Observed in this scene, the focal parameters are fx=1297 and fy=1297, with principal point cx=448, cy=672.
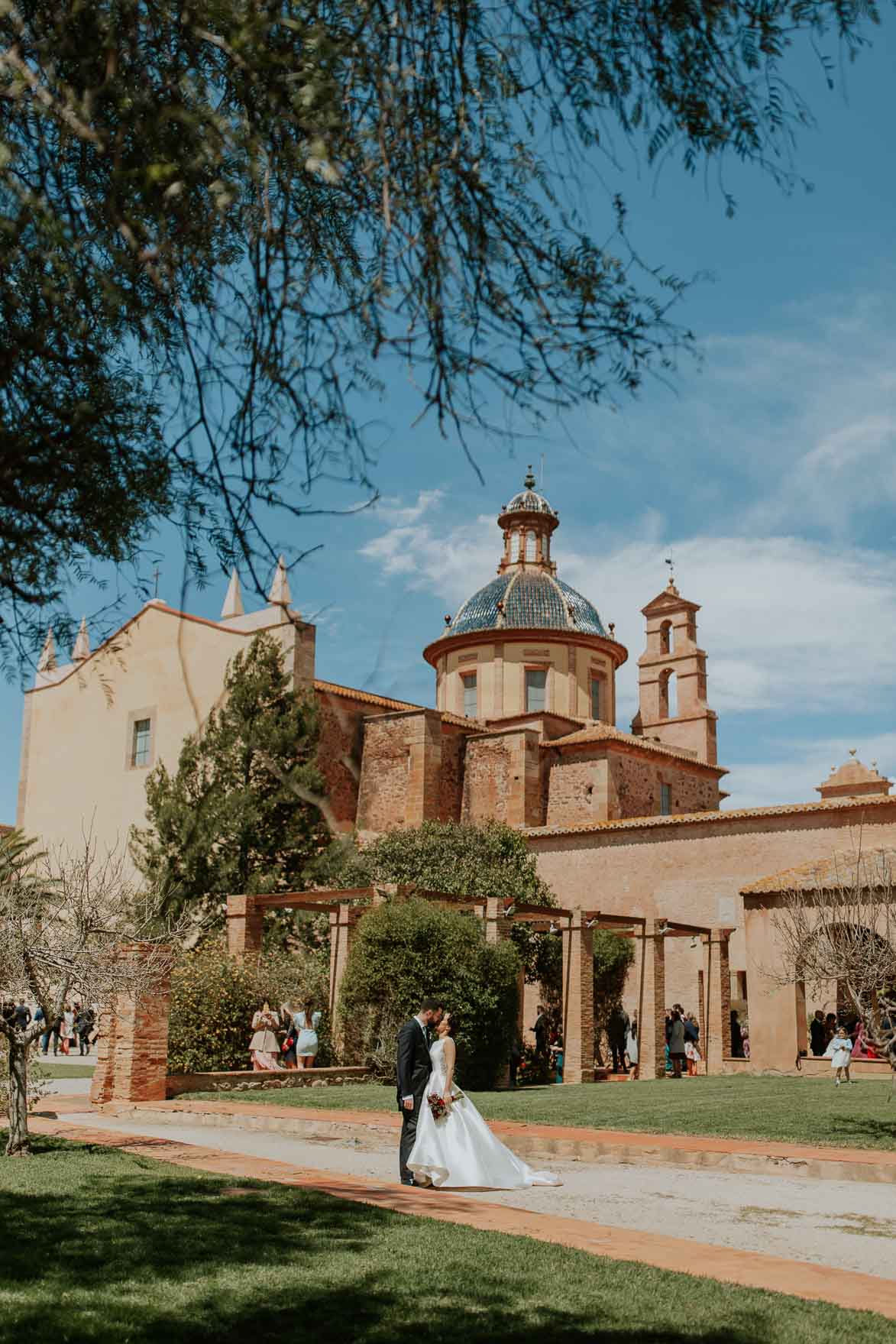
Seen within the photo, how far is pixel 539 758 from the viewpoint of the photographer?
38.8 m

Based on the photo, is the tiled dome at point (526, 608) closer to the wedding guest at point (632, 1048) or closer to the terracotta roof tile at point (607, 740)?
the terracotta roof tile at point (607, 740)

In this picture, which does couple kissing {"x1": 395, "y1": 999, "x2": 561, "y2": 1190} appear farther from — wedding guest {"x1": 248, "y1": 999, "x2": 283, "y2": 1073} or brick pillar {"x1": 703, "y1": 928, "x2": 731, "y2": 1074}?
brick pillar {"x1": 703, "y1": 928, "x2": 731, "y2": 1074}

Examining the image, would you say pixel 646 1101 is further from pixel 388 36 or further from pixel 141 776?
pixel 141 776

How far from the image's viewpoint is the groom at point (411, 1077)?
9789 millimetres

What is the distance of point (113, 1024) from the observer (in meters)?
16.0

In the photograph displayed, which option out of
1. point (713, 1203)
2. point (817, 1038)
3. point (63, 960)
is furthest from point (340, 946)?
point (713, 1203)

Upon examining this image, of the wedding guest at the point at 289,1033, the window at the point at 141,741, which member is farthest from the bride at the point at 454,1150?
the window at the point at 141,741

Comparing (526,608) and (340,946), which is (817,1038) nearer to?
(340,946)

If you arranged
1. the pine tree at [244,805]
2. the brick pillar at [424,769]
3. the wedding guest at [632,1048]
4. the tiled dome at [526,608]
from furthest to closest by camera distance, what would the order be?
the tiled dome at [526,608] → the brick pillar at [424,769] → the pine tree at [244,805] → the wedding guest at [632,1048]

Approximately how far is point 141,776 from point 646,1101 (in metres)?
23.1

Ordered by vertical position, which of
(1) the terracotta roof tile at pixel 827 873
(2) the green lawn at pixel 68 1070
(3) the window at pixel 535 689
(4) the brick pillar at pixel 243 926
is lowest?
(2) the green lawn at pixel 68 1070

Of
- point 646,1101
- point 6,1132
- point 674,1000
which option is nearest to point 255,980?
point 646,1101

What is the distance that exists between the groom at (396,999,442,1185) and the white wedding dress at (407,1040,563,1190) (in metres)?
0.06

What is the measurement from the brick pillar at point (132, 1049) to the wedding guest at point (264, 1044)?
9.78ft
